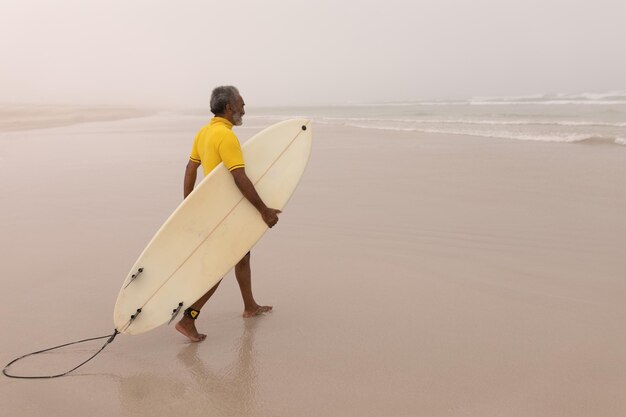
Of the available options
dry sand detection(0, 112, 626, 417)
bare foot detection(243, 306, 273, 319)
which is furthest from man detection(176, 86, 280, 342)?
bare foot detection(243, 306, 273, 319)

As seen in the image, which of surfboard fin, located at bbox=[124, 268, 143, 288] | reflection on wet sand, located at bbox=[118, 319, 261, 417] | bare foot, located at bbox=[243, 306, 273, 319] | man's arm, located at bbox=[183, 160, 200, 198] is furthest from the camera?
bare foot, located at bbox=[243, 306, 273, 319]

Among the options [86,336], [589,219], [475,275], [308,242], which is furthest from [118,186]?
[589,219]

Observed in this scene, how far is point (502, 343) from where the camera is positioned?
9.29 feet

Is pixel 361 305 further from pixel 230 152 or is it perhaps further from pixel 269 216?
pixel 230 152

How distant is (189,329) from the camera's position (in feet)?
9.87

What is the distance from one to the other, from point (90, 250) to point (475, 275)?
309 centimetres

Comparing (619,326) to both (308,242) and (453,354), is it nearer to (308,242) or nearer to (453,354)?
(453,354)

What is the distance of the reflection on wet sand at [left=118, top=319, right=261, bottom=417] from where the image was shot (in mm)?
2365

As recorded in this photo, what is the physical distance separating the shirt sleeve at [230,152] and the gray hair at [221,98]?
198 millimetres

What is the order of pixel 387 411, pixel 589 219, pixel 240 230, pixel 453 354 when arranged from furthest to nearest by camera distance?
pixel 589 219 → pixel 240 230 → pixel 453 354 → pixel 387 411

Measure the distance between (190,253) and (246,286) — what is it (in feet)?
1.35

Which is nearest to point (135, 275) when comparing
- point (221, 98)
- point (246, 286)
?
point (246, 286)

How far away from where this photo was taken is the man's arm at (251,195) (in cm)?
293

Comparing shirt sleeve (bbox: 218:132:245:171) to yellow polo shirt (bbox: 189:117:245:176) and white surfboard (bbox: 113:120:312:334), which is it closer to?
yellow polo shirt (bbox: 189:117:245:176)
